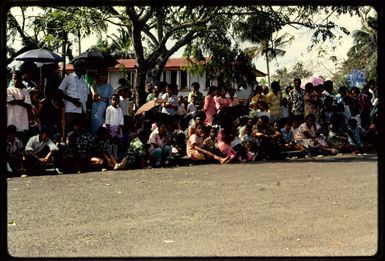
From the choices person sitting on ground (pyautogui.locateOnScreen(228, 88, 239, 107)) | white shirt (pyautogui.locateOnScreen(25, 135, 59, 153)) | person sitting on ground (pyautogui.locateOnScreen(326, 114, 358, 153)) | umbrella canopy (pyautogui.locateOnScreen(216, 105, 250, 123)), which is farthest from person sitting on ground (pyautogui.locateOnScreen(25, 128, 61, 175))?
person sitting on ground (pyautogui.locateOnScreen(326, 114, 358, 153))

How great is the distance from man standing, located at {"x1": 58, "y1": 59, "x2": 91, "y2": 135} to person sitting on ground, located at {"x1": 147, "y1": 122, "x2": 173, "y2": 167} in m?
3.83

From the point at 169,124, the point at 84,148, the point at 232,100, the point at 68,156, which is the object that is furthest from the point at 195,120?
the point at 68,156

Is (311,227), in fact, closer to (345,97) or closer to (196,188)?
(345,97)

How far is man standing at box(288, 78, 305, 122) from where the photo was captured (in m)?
5.55

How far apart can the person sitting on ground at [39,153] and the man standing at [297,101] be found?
2.06m

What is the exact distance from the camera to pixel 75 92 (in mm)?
5020

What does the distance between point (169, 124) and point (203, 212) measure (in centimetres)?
376

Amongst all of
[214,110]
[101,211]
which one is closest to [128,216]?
[101,211]

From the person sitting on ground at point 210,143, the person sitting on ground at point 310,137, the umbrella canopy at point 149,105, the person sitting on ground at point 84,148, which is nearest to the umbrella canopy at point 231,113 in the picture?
the person sitting on ground at point 210,143

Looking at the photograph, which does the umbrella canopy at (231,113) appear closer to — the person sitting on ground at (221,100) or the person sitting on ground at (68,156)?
the person sitting on ground at (221,100)

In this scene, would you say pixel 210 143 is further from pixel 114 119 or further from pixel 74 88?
pixel 74 88

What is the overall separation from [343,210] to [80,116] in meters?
2.23

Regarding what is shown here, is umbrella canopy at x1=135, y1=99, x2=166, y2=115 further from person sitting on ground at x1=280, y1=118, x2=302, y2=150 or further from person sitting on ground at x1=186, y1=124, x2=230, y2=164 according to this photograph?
person sitting on ground at x1=186, y1=124, x2=230, y2=164
